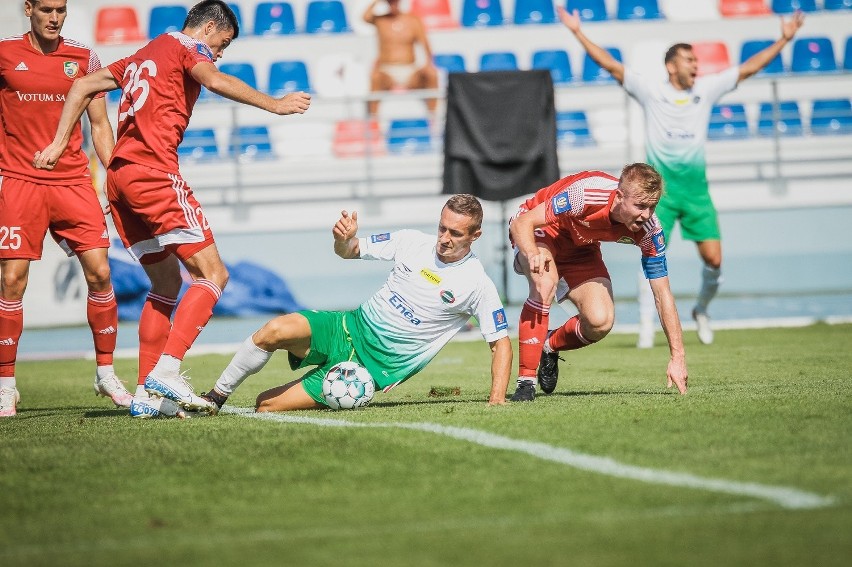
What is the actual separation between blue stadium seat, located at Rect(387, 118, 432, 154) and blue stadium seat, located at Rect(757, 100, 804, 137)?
15.3 feet

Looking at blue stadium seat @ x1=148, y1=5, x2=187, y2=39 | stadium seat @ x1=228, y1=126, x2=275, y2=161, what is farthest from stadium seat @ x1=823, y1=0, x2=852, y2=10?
blue stadium seat @ x1=148, y1=5, x2=187, y2=39

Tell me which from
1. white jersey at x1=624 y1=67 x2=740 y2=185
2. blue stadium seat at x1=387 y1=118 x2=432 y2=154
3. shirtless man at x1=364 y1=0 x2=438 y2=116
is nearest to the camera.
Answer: white jersey at x1=624 y1=67 x2=740 y2=185

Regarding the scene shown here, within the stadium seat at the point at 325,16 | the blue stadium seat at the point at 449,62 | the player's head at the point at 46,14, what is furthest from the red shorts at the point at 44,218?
the stadium seat at the point at 325,16

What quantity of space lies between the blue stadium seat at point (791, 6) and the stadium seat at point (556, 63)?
3807mm

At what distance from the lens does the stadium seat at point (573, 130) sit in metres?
16.6

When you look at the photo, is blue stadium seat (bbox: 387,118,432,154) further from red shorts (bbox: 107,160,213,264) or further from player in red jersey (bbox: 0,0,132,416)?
red shorts (bbox: 107,160,213,264)

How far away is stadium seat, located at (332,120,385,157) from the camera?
55.5 feet

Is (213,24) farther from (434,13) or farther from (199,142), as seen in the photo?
(434,13)

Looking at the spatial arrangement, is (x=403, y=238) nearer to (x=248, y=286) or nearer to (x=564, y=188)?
(x=564, y=188)

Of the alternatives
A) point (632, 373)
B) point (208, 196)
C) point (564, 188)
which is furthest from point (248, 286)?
point (564, 188)

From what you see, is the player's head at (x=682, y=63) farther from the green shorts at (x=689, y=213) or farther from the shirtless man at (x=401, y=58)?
the shirtless man at (x=401, y=58)

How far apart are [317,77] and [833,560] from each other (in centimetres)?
1670

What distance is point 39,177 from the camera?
6.92 meters

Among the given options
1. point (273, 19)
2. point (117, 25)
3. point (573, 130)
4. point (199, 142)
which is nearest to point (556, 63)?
point (573, 130)
